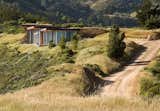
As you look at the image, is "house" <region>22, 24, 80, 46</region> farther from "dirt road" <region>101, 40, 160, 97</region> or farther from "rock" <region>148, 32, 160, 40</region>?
"dirt road" <region>101, 40, 160, 97</region>

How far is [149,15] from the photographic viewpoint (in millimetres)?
96750

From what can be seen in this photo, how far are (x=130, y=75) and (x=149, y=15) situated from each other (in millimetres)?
48005

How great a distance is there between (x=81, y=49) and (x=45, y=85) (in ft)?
90.3

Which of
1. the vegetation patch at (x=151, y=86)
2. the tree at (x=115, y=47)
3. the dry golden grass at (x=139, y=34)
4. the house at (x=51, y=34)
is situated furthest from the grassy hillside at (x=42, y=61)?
the vegetation patch at (x=151, y=86)

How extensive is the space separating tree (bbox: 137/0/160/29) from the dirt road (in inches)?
711

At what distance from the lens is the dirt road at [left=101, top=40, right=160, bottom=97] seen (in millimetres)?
41506

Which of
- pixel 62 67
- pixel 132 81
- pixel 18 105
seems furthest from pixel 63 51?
pixel 18 105

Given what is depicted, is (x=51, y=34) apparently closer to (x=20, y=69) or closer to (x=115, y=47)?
(x=20, y=69)

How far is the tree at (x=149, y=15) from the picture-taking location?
3682 inches

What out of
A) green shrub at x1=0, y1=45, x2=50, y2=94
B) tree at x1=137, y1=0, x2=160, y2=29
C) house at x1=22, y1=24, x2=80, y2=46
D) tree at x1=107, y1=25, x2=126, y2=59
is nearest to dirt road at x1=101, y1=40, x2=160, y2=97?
tree at x1=107, y1=25, x2=126, y2=59

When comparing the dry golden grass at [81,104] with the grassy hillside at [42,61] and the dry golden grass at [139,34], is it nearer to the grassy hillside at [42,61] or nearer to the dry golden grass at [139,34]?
the grassy hillside at [42,61]

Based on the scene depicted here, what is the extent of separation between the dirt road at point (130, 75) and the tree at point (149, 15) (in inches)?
711

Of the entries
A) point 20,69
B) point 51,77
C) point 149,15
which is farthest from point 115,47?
point 149,15

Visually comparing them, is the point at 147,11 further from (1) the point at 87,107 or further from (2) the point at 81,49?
(1) the point at 87,107
